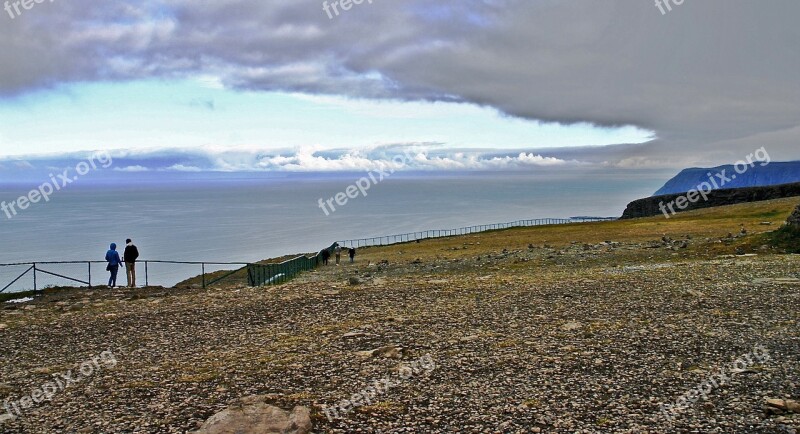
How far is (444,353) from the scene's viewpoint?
39.7 ft

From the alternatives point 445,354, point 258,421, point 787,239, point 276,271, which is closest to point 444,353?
point 445,354

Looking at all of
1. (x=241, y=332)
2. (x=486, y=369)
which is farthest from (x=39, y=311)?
(x=486, y=369)

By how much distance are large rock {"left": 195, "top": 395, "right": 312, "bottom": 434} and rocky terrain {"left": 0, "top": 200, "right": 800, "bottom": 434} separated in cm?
28

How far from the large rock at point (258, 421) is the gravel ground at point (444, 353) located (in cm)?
41

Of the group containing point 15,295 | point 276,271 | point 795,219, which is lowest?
point 276,271

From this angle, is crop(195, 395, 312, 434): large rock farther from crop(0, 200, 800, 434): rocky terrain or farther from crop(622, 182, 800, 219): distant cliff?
crop(622, 182, 800, 219): distant cliff

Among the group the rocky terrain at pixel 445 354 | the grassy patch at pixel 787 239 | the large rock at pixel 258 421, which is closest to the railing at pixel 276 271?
the rocky terrain at pixel 445 354

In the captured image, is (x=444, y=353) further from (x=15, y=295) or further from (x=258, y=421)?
(x=15, y=295)

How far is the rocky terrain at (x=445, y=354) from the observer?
29.3 feet

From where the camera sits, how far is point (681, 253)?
93.8 feet

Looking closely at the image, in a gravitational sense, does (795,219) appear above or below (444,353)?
above

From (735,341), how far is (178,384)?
1072 centimetres

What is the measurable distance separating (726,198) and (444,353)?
369ft

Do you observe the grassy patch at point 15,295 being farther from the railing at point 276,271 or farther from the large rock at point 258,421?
the large rock at point 258,421
